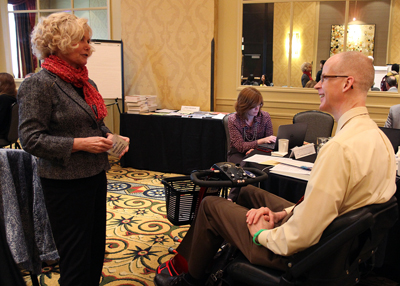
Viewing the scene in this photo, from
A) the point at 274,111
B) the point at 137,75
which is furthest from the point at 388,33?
the point at 137,75

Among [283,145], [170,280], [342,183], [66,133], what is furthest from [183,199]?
[283,145]

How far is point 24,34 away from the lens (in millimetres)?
6652

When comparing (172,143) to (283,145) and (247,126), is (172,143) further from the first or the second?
(283,145)

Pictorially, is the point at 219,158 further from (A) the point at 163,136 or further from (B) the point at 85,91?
(B) the point at 85,91

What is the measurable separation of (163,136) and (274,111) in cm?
165

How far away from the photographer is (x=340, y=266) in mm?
1252

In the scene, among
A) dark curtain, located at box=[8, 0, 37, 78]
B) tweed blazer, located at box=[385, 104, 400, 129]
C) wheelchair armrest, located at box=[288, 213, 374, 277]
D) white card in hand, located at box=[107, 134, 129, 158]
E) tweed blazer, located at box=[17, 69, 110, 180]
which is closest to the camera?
wheelchair armrest, located at box=[288, 213, 374, 277]

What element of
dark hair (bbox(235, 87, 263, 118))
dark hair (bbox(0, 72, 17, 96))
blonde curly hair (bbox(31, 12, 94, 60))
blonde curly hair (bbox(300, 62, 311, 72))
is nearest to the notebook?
dark hair (bbox(235, 87, 263, 118))

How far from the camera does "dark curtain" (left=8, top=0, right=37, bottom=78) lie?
6.46 metres

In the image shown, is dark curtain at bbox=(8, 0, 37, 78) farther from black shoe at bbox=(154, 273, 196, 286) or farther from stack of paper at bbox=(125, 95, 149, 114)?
black shoe at bbox=(154, 273, 196, 286)

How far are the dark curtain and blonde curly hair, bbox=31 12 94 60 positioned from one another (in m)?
5.72

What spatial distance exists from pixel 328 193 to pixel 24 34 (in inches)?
276

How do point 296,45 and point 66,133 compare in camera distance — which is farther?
point 296,45

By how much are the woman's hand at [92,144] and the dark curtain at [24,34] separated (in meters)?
5.96
